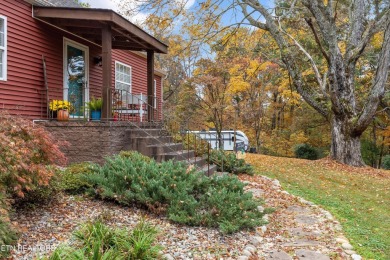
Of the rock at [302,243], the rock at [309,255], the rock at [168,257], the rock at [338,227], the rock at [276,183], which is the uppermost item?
the rock at [276,183]

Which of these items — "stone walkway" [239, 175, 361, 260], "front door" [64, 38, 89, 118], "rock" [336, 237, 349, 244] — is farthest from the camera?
"front door" [64, 38, 89, 118]

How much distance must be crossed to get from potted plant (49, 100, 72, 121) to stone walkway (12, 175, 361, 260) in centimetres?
287

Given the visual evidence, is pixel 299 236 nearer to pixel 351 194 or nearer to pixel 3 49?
pixel 351 194

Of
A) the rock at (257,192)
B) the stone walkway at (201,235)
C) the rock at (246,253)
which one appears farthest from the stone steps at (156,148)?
the rock at (246,253)

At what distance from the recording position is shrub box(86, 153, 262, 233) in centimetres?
422

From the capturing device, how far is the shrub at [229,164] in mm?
8125

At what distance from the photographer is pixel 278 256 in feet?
12.0

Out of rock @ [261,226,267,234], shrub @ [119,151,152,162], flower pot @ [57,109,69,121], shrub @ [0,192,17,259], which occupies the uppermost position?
flower pot @ [57,109,69,121]

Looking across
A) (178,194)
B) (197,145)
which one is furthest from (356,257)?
(197,145)

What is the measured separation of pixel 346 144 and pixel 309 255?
8.45 meters

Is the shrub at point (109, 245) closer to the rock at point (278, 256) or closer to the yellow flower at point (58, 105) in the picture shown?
the rock at point (278, 256)

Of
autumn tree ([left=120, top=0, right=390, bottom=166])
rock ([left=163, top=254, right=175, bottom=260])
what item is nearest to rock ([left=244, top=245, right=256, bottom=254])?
rock ([left=163, top=254, right=175, bottom=260])

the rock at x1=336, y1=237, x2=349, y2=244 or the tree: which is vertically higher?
the tree

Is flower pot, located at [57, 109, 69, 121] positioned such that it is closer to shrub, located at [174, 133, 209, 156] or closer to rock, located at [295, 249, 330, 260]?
shrub, located at [174, 133, 209, 156]
